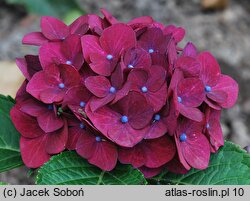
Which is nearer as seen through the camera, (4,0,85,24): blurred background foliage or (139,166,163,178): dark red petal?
(139,166,163,178): dark red petal

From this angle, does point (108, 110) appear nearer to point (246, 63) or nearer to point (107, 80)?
point (107, 80)

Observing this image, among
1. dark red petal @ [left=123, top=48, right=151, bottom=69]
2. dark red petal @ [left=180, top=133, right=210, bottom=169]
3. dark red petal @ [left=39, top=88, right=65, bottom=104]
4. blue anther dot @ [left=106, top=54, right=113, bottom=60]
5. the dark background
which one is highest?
dark red petal @ [left=123, top=48, right=151, bottom=69]

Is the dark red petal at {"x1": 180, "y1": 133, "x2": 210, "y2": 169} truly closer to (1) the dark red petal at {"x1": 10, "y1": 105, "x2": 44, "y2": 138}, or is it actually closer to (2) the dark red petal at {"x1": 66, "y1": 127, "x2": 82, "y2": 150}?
(2) the dark red petal at {"x1": 66, "y1": 127, "x2": 82, "y2": 150}

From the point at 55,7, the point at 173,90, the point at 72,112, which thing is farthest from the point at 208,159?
the point at 55,7

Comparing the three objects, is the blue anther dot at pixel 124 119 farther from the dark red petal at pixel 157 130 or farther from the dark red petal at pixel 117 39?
the dark red petal at pixel 117 39

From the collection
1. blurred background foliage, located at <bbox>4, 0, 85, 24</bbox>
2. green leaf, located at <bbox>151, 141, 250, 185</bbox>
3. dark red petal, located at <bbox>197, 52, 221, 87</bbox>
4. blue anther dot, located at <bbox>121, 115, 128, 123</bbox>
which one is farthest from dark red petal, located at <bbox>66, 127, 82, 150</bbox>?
blurred background foliage, located at <bbox>4, 0, 85, 24</bbox>
